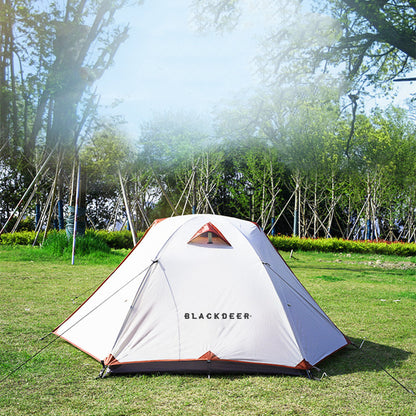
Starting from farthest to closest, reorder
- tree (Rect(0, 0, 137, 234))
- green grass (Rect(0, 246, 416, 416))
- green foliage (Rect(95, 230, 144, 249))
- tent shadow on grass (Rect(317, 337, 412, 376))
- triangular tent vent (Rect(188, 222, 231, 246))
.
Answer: green foliage (Rect(95, 230, 144, 249)), tree (Rect(0, 0, 137, 234)), triangular tent vent (Rect(188, 222, 231, 246)), tent shadow on grass (Rect(317, 337, 412, 376)), green grass (Rect(0, 246, 416, 416))

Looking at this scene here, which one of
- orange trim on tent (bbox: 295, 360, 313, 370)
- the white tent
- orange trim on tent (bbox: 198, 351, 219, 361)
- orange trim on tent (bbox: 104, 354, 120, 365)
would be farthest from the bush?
orange trim on tent (bbox: 295, 360, 313, 370)

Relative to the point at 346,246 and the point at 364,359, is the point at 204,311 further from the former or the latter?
the point at 346,246

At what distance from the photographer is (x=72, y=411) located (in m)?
2.94

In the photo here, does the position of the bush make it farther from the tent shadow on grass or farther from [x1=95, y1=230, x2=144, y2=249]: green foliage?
the tent shadow on grass

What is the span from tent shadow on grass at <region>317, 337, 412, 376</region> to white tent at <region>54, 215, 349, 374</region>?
108 mm

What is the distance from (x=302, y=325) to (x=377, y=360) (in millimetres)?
914

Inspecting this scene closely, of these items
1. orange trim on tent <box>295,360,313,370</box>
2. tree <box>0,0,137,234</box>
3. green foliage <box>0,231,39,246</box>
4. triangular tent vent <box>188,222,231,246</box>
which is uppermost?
tree <box>0,0,137,234</box>

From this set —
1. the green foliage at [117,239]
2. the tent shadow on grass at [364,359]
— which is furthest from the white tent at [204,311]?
the green foliage at [117,239]

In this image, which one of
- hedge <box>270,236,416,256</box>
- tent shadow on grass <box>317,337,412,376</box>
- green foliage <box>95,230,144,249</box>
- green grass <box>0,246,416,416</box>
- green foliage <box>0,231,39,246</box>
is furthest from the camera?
hedge <box>270,236,416,256</box>

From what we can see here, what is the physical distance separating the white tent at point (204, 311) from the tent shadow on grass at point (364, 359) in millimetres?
108

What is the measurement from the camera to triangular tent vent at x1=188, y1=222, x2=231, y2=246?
4262 mm

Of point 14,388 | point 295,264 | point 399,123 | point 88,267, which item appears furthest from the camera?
point 399,123

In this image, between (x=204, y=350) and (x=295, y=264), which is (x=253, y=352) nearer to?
(x=204, y=350)

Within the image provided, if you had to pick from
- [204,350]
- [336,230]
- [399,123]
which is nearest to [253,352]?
[204,350]
